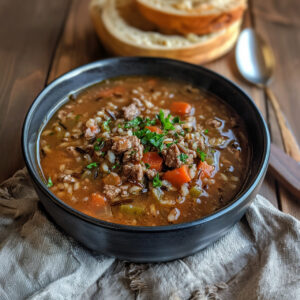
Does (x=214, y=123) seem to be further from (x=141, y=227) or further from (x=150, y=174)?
(x=141, y=227)

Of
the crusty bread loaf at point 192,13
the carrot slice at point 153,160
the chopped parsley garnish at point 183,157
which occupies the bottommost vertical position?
the carrot slice at point 153,160

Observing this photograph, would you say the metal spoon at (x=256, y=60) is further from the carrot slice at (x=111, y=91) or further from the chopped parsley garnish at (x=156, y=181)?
the chopped parsley garnish at (x=156, y=181)

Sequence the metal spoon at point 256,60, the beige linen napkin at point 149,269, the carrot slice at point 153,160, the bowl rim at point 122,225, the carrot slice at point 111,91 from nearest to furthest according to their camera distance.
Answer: the bowl rim at point 122,225, the beige linen napkin at point 149,269, the carrot slice at point 153,160, the carrot slice at point 111,91, the metal spoon at point 256,60

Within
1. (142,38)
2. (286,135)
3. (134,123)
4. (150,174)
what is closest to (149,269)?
(150,174)

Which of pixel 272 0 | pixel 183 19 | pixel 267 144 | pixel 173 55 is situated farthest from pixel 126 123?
pixel 272 0

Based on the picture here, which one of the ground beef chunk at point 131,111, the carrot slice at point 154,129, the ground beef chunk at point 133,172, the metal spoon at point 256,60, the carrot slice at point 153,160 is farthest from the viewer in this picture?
the metal spoon at point 256,60

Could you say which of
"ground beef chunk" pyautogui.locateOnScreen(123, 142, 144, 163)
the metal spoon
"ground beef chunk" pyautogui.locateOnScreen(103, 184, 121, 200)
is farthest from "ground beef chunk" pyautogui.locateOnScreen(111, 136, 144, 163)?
the metal spoon

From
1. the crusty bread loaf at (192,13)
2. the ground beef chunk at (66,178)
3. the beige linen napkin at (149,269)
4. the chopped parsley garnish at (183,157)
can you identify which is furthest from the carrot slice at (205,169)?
the crusty bread loaf at (192,13)

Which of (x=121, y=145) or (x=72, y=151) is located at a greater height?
(x=121, y=145)
